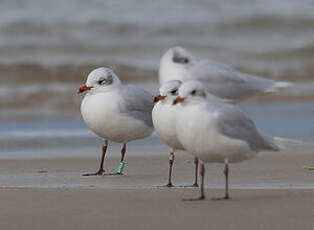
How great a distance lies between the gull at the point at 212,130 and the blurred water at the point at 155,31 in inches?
437

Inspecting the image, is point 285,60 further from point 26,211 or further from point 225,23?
point 26,211

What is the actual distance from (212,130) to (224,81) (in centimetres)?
480

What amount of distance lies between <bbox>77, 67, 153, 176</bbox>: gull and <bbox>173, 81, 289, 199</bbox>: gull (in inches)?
71.1

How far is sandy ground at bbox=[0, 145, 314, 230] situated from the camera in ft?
16.4

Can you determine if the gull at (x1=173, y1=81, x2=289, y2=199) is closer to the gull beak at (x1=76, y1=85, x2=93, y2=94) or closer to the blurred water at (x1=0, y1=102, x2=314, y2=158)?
the gull beak at (x1=76, y1=85, x2=93, y2=94)

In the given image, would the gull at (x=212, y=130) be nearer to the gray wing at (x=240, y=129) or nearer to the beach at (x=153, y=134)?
the gray wing at (x=240, y=129)

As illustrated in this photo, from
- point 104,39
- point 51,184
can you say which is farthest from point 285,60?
point 51,184

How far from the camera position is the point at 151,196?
5922 millimetres

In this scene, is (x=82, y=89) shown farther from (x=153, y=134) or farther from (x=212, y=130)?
(x=153, y=134)

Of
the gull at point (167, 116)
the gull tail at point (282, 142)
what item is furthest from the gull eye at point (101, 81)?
the gull tail at point (282, 142)

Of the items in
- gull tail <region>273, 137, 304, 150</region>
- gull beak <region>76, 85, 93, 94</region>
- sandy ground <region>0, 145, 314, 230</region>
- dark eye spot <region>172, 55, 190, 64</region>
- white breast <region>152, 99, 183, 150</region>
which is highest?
dark eye spot <region>172, 55, 190, 64</region>

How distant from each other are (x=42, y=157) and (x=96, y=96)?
1137 mm

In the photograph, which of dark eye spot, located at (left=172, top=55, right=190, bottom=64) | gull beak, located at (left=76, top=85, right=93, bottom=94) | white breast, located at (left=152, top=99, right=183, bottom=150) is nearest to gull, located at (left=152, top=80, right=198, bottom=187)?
white breast, located at (left=152, top=99, right=183, bottom=150)

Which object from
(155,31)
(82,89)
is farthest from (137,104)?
(155,31)
